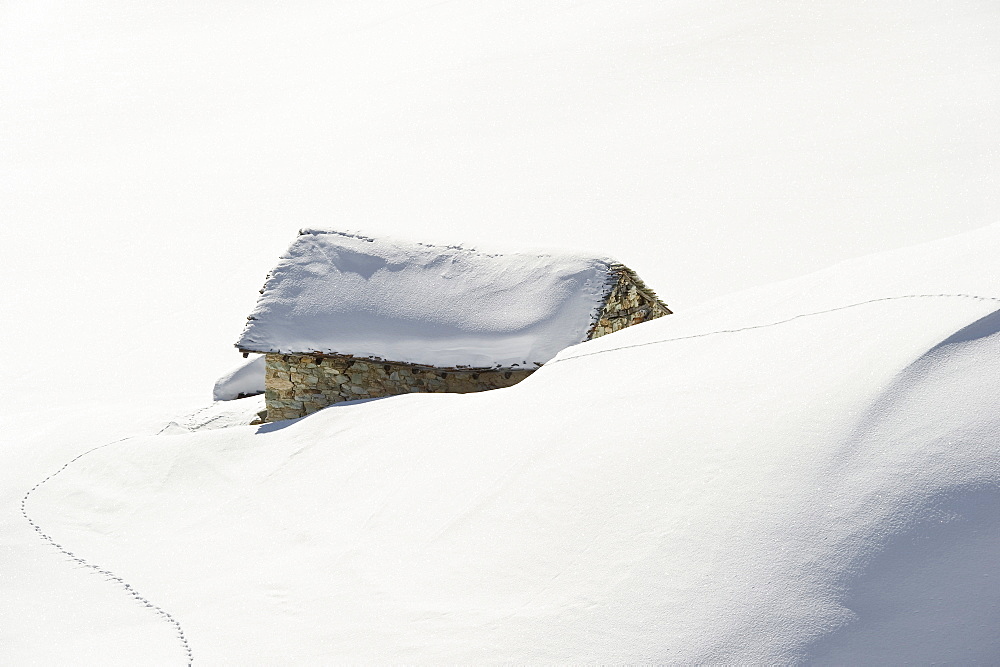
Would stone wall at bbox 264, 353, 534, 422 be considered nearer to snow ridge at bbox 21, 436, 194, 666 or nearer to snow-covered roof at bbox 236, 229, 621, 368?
snow-covered roof at bbox 236, 229, 621, 368

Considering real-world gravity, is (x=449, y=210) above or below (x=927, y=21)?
below

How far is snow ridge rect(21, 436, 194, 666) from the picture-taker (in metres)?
5.18

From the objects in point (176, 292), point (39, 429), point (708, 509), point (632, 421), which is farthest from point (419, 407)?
point (176, 292)

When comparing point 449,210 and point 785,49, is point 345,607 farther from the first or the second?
point 785,49

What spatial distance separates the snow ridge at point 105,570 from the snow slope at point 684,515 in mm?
73

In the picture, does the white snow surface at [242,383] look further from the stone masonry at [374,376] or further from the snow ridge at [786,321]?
the snow ridge at [786,321]

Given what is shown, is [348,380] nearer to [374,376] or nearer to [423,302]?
[374,376]

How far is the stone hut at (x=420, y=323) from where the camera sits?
28.9 ft

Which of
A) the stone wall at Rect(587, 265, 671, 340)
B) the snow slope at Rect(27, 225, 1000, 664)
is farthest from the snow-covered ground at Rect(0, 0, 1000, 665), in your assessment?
the stone wall at Rect(587, 265, 671, 340)

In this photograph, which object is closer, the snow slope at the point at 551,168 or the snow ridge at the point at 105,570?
the snow ridge at the point at 105,570

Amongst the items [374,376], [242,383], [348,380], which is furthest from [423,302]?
[242,383]

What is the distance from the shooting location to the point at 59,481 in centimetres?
878

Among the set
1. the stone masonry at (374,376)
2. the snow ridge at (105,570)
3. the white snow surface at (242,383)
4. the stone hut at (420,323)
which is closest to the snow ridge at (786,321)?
the stone hut at (420,323)

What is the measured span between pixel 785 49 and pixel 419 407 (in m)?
32.2
